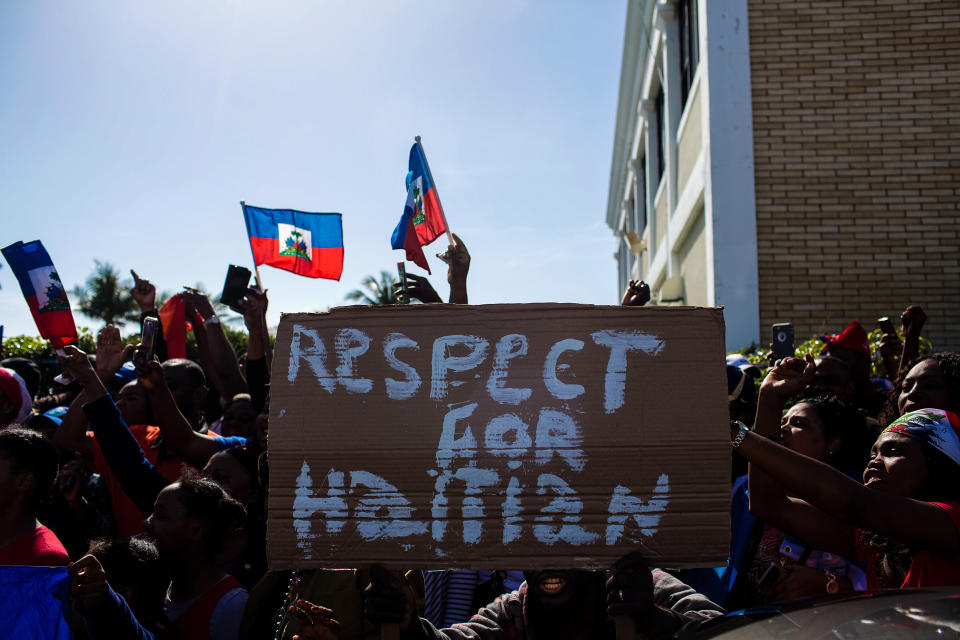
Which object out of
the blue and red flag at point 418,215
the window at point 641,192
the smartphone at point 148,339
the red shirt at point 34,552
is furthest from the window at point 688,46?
the red shirt at point 34,552

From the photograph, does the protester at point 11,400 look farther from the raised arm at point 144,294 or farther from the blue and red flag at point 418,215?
the blue and red flag at point 418,215

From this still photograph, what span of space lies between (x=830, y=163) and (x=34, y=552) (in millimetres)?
8299

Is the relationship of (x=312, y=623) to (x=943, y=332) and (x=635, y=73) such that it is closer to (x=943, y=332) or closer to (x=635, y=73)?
(x=943, y=332)

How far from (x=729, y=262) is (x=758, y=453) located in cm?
670

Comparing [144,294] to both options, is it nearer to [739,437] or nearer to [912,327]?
[739,437]

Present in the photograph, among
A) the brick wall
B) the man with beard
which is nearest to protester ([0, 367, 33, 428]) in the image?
the man with beard

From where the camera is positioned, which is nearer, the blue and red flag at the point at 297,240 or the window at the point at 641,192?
the blue and red flag at the point at 297,240

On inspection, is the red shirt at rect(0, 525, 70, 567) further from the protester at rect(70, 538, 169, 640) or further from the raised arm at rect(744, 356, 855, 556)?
the raised arm at rect(744, 356, 855, 556)

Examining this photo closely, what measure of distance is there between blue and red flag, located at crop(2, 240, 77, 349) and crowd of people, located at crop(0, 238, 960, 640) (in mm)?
982

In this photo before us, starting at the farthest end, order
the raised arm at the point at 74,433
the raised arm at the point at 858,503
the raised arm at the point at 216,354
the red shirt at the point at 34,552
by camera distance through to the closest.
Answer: the raised arm at the point at 216,354 → the raised arm at the point at 74,433 → the red shirt at the point at 34,552 → the raised arm at the point at 858,503

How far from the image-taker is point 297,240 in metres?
5.27

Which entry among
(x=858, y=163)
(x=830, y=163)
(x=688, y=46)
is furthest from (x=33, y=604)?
(x=688, y=46)

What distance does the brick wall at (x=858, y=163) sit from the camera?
8.16 meters

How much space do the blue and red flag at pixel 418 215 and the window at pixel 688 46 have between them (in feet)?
23.9
